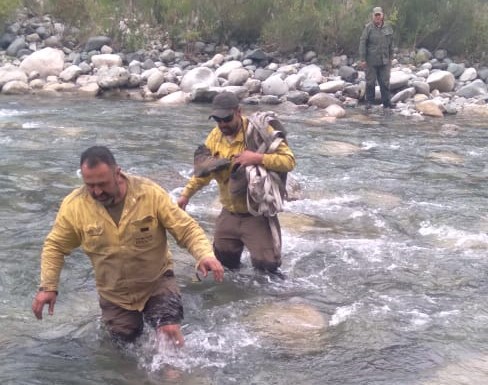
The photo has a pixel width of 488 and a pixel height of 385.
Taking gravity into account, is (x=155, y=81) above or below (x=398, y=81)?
below

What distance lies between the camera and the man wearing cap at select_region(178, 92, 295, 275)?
572 centimetres

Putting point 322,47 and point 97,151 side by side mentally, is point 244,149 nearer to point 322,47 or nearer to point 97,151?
point 97,151

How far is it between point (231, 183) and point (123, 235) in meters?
1.67

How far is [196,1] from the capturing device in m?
21.5

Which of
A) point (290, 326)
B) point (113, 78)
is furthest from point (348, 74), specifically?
point (290, 326)

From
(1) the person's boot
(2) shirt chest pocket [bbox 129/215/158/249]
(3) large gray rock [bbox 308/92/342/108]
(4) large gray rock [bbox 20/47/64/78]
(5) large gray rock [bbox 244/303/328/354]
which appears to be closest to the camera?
(2) shirt chest pocket [bbox 129/215/158/249]

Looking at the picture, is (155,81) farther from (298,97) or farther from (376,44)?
(376,44)

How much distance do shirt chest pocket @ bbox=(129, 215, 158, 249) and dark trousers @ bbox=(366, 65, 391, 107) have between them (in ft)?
39.1

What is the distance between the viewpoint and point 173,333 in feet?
16.0

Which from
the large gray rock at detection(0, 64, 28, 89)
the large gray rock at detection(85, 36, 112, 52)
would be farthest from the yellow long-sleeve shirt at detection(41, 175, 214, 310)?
the large gray rock at detection(85, 36, 112, 52)

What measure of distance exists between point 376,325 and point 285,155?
1.54 metres

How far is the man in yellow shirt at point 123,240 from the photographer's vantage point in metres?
4.38

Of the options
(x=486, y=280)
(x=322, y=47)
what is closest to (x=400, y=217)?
(x=486, y=280)

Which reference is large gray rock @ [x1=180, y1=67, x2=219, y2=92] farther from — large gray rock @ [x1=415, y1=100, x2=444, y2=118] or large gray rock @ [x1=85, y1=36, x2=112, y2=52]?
large gray rock @ [x1=415, y1=100, x2=444, y2=118]
